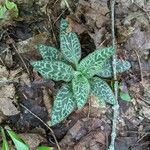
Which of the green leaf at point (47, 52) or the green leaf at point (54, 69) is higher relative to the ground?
the green leaf at point (47, 52)

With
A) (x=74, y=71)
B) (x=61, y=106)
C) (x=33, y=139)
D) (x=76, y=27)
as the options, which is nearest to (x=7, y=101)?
(x=33, y=139)

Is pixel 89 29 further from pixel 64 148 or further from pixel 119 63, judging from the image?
pixel 64 148

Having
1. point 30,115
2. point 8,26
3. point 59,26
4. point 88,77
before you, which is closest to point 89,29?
point 59,26

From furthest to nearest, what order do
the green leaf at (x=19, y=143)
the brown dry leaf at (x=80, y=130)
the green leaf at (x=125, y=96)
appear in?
the green leaf at (x=125, y=96), the brown dry leaf at (x=80, y=130), the green leaf at (x=19, y=143)

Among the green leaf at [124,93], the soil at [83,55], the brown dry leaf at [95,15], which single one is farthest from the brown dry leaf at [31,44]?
the green leaf at [124,93]

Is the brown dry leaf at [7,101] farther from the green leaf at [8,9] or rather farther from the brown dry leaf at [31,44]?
the green leaf at [8,9]

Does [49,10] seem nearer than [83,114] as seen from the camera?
No
